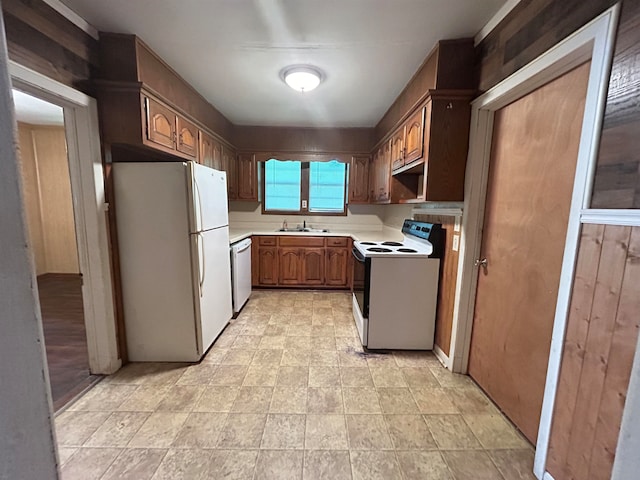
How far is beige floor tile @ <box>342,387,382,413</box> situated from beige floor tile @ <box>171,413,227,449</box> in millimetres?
808

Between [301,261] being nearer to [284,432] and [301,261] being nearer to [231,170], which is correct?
[231,170]

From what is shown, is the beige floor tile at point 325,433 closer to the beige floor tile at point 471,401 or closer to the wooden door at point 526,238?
the beige floor tile at point 471,401

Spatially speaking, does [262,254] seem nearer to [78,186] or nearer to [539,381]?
[78,186]

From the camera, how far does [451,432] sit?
166 centimetres

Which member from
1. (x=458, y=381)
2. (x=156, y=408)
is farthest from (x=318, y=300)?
(x=156, y=408)

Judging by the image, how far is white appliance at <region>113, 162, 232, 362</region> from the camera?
7.02 ft

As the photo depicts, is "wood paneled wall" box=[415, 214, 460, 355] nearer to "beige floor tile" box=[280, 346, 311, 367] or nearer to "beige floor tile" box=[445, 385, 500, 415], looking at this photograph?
"beige floor tile" box=[445, 385, 500, 415]

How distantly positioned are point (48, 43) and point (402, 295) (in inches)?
118

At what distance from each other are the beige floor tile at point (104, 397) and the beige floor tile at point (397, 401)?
1.78 metres

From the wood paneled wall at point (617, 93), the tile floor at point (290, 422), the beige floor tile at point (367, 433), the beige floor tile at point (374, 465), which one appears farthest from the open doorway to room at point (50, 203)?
the wood paneled wall at point (617, 93)

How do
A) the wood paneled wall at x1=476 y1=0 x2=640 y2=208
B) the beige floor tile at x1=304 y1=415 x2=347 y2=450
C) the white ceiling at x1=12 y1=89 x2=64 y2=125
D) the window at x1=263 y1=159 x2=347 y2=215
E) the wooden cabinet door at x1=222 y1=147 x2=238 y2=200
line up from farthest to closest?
the window at x1=263 y1=159 x2=347 y2=215, the wooden cabinet door at x1=222 y1=147 x2=238 y2=200, the white ceiling at x1=12 y1=89 x2=64 y2=125, the beige floor tile at x1=304 y1=415 x2=347 y2=450, the wood paneled wall at x1=476 y1=0 x2=640 y2=208

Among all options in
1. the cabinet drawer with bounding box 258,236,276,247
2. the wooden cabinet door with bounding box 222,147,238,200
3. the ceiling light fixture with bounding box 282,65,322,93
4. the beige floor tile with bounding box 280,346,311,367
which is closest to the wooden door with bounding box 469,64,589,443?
the beige floor tile with bounding box 280,346,311,367

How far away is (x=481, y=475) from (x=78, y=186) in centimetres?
305

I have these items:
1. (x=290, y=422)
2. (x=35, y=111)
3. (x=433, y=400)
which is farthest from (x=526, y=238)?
(x=35, y=111)
